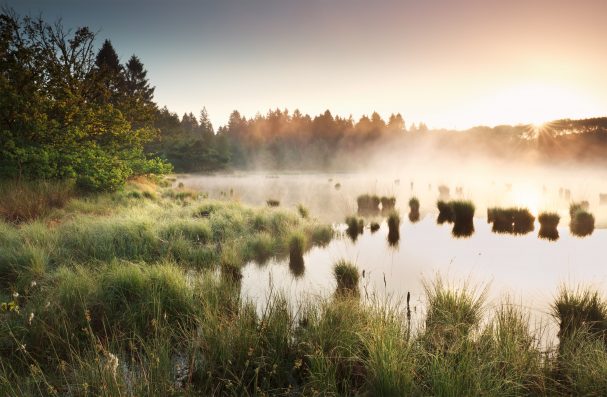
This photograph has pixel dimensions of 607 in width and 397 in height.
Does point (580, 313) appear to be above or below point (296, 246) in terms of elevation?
below

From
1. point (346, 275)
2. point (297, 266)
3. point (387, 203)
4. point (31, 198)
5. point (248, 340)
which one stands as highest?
point (31, 198)

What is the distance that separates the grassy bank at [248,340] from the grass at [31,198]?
3.32m

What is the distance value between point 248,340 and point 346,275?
10.4ft

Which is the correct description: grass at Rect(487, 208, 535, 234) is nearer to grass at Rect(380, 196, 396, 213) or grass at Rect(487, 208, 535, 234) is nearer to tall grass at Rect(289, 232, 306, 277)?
grass at Rect(380, 196, 396, 213)

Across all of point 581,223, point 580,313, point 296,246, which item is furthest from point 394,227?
point 580,313

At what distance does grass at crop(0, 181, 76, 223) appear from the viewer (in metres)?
9.71

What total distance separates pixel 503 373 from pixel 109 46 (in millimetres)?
44559

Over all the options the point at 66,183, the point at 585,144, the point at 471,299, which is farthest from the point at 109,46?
the point at 585,144

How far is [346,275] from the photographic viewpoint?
631cm

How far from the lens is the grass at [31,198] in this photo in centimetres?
971

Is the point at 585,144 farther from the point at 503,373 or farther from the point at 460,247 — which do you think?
the point at 503,373

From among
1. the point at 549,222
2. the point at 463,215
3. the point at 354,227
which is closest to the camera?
the point at 354,227

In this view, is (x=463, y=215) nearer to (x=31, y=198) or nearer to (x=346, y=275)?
(x=346, y=275)

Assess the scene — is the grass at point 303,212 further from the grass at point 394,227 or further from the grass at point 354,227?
the grass at point 394,227
